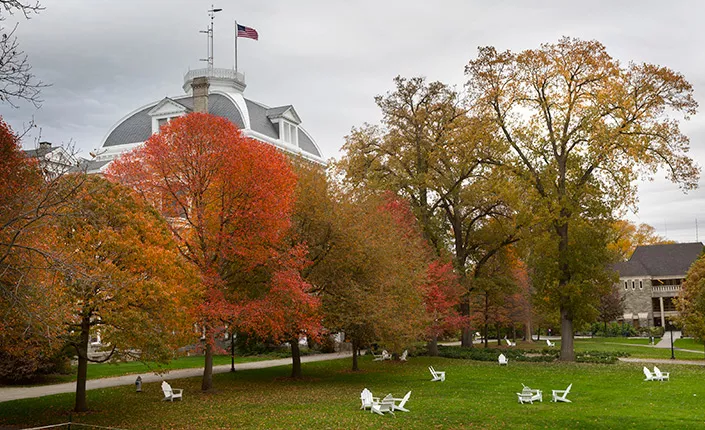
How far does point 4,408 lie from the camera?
68.5 feet

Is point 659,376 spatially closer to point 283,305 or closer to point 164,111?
point 283,305

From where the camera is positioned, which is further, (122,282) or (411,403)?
(411,403)

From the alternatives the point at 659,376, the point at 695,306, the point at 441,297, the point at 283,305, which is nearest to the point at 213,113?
the point at 441,297

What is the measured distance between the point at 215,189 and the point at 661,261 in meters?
73.7

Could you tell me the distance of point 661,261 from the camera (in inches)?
3305

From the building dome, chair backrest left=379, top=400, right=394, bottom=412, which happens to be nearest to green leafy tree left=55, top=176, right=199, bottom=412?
chair backrest left=379, top=400, right=394, bottom=412

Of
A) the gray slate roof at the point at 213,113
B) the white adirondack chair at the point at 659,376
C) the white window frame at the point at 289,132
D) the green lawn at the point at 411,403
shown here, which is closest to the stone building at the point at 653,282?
the white window frame at the point at 289,132

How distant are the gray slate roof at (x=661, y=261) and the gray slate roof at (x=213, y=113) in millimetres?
52919

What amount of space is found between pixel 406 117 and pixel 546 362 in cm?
1694

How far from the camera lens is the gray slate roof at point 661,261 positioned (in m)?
82.7

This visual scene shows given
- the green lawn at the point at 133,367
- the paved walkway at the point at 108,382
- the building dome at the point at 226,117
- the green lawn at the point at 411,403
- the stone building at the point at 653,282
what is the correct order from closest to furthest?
1. the green lawn at the point at 411,403
2. the paved walkway at the point at 108,382
3. the green lawn at the point at 133,367
4. the building dome at the point at 226,117
5. the stone building at the point at 653,282

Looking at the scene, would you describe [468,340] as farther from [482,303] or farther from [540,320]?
[540,320]

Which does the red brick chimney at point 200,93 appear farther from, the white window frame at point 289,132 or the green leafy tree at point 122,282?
the green leafy tree at point 122,282

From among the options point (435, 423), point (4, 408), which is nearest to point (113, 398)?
point (4, 408)
